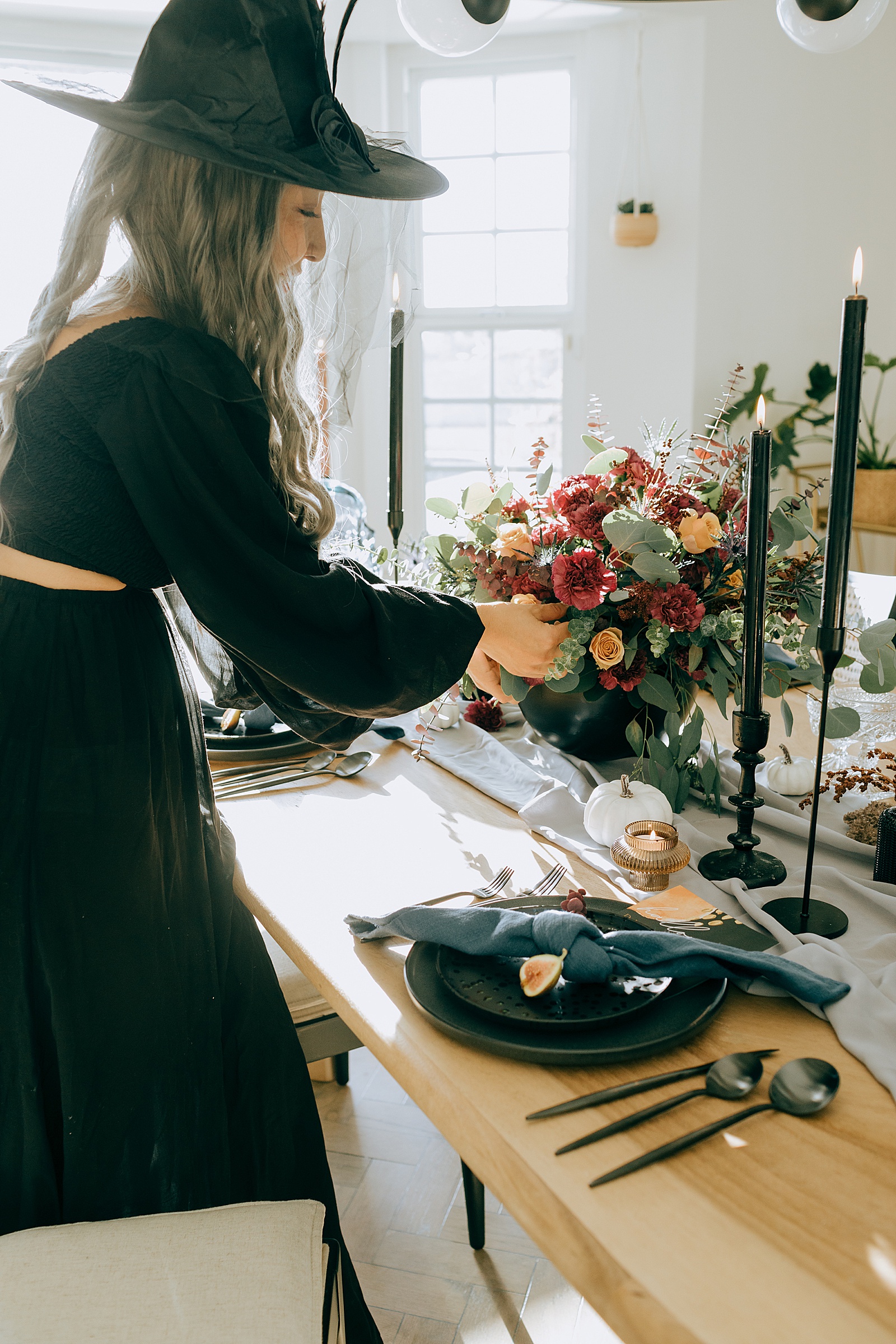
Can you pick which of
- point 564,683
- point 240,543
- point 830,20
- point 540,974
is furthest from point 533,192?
point 540,974

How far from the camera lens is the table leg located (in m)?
1.58

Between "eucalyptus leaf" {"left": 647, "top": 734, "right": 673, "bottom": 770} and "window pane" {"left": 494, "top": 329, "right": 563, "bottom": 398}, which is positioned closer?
"eucalyptus leaf" {"left": 647, "top": 734, "right": 673, "bottom": 770}

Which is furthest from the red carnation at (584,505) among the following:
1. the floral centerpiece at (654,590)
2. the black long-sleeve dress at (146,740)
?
the black long-sleeve dress at (146,740)

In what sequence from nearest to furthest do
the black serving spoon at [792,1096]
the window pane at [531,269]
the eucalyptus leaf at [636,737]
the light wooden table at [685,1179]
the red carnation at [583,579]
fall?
1. the light wooden table at [685,1179]
2. the black serving spoon at [792,1096]
3. the red carnation at [583,579]
4. the eucalyptus leaf at [636,737]
5. the window pane at [531,269]

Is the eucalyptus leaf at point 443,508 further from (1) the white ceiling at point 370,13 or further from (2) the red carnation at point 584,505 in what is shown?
(1) the white ceiling at point 370,13

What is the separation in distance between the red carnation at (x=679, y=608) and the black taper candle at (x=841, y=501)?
8.8 inches

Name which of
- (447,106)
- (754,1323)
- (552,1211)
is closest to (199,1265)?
(552,1211)

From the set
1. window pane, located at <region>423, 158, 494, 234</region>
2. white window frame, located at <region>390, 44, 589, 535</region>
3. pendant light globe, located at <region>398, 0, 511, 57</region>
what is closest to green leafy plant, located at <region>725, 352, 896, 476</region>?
white window frame, located at <region>390, 44, 589, 535</region>

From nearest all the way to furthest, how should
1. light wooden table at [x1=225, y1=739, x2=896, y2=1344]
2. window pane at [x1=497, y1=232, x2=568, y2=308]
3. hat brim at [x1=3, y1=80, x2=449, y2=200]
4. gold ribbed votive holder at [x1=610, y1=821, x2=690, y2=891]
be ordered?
1. light wooden table at [x1=225, y1=739, x2=896, y2=1344]
2. hat brim at [x1=3, y1=80, x2=449, y2=200]
3. gold ribbed votive holder at [x1=610, y1=821, x2=690, y2=891]
4. window pane at [x1=497, y1=232, x2=568, y2=308]

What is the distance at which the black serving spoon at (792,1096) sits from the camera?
63 cm

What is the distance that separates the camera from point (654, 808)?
108cm

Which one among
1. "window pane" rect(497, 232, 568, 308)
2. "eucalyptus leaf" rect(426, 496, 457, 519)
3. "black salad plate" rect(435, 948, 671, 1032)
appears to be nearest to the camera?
"black salad plate" rect(435, 948, 671, 1032)

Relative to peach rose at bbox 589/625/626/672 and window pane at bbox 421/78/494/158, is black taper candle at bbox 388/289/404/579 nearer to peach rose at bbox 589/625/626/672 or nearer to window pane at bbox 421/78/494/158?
peach rose at bbox 589/625/626/672

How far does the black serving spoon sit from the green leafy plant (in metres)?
4.21
